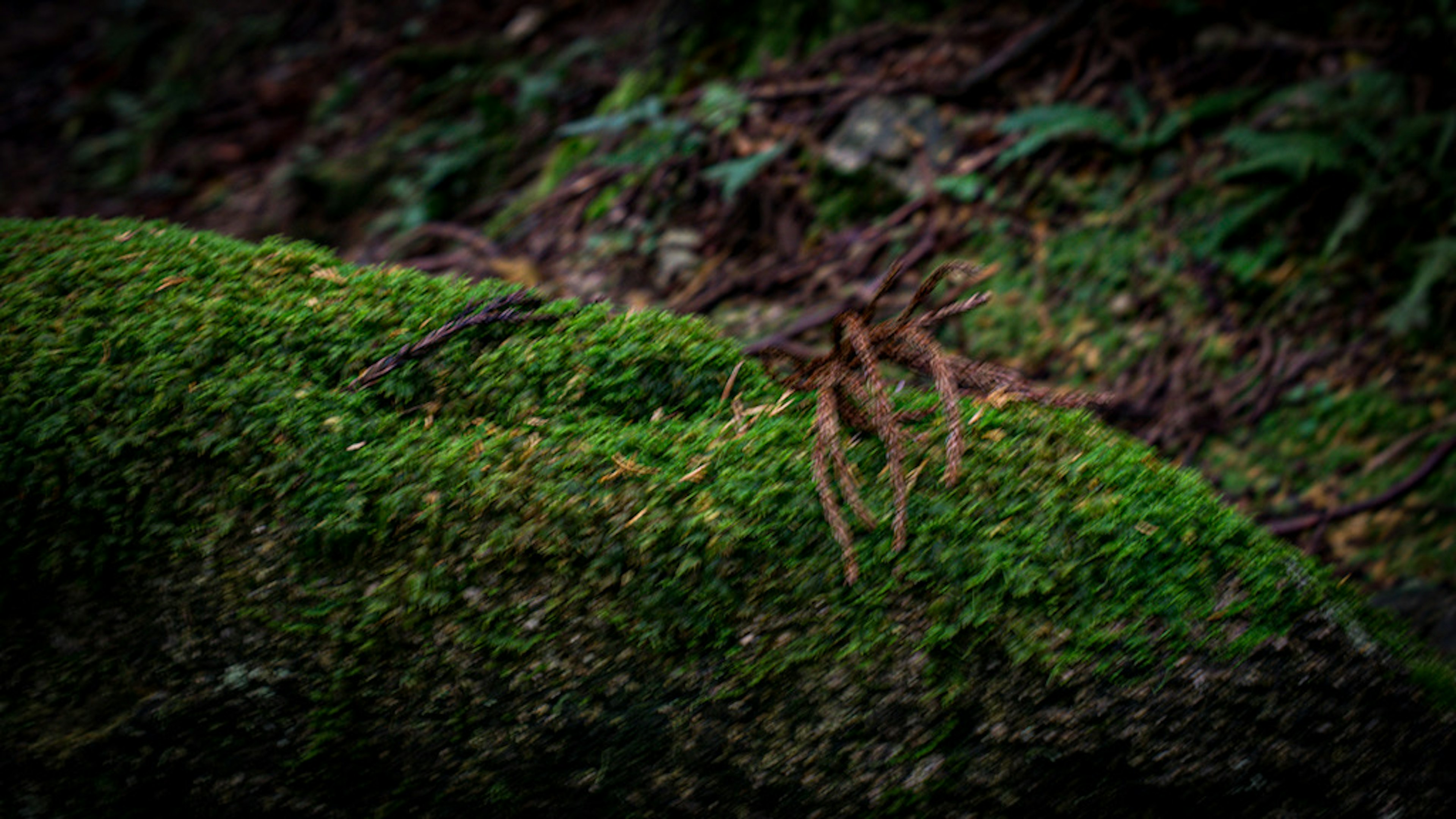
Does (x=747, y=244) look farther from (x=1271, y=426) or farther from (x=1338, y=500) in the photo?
(x=1338, y=500)

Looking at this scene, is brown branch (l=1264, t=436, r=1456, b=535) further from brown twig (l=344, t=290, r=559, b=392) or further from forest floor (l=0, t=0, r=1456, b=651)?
brown twig (l=344, t=290, r=559, b=392)

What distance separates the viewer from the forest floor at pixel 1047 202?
3.76m

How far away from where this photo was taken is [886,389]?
69.7 inches

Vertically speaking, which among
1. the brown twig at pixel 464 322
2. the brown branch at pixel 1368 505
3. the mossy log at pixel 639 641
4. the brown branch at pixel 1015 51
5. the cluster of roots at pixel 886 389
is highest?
the brown branch at pixel 1015 51

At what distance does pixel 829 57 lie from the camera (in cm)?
567

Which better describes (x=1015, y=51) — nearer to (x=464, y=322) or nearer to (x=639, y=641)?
(x=464, y=322)

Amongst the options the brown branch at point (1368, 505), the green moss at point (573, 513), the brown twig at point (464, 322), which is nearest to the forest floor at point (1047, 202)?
the brown branch at point (1368, 505)

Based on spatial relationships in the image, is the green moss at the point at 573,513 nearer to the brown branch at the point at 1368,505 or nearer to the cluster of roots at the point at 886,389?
the cluster of roots at the point at 886,389

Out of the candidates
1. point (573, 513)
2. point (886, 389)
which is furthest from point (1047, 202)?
point (573, 513)

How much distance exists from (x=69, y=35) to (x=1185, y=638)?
43.7ft

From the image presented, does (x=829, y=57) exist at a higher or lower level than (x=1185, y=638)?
higher

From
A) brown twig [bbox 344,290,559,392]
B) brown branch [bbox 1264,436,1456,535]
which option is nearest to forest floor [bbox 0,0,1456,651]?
brown branch [bbox 1264,436,1456,535]

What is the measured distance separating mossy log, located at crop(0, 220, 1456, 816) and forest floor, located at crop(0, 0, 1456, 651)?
1573mm

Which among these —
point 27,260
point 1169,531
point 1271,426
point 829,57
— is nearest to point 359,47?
point 829,57
